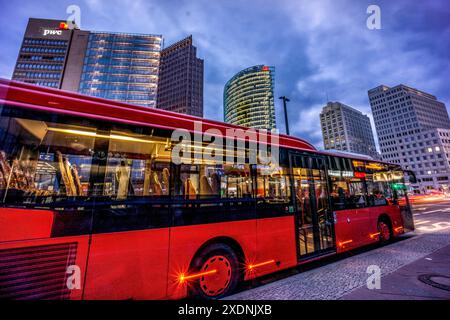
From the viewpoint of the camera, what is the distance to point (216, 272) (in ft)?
11.9

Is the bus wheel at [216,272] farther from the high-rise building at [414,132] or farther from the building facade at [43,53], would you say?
the high-rise building at [414,132]

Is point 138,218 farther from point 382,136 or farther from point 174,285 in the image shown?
point 382,136

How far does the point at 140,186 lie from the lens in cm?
335

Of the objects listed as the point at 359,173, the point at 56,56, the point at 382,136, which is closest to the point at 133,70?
the point at 56,56

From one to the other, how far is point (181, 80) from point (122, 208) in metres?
118

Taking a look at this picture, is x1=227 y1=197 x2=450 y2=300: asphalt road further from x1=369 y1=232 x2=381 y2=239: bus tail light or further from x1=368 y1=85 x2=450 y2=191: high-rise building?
x1=368 y1=85 x2=450 y2=191: high-rise building

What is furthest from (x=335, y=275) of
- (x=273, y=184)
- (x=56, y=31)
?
(x=56, y=31)

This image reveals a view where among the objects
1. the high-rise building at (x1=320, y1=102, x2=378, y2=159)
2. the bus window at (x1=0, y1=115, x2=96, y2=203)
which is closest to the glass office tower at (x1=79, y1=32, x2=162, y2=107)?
the bus window at (x1=0, y1=115, x2=96, y2=203)

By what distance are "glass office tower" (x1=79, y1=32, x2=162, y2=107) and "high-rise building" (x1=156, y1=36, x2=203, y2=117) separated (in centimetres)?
2370

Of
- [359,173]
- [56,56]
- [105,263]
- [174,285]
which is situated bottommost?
[174,285]

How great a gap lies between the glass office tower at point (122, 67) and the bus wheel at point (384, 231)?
80.1 meters

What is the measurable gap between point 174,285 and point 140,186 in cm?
170

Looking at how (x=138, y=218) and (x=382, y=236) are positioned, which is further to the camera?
(x=382, y=236)

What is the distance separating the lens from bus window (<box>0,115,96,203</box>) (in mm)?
2508
